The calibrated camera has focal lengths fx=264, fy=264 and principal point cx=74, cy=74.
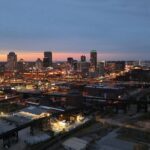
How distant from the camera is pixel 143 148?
32.8 feet

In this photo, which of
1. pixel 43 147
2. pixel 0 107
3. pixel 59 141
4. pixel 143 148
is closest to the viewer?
pixel 143 148

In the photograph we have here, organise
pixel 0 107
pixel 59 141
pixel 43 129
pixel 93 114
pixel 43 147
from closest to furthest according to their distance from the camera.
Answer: pixel 43 147
pixel 59 141
pixel 43 129
pixel 93 114
pixel 0 107

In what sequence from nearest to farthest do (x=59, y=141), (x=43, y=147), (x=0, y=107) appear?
(x=43, y=147)
(x=59, y=141)
(x=0, y=107)

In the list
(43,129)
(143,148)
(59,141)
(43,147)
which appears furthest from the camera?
(43,129)

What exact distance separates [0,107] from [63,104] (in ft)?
15.0

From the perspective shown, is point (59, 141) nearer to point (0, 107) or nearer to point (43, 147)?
point (43, 147)

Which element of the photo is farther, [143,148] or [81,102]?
[81,102]

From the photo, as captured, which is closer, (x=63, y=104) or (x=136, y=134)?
(x=136, y=134)

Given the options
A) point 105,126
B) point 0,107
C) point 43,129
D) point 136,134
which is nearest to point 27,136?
point 43,129

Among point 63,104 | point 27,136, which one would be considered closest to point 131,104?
point 63,104

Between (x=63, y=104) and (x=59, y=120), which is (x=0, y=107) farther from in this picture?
(x=59, y=120)

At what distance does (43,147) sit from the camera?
1067 cm

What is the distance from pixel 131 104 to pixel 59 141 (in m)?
8.78

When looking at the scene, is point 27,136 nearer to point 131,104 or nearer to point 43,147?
point 43,147
